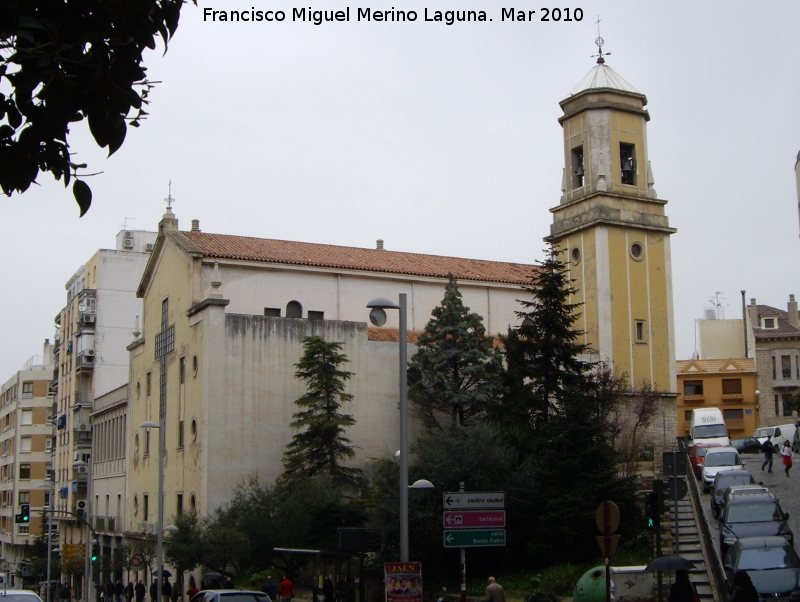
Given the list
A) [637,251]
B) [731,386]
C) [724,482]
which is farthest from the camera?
[731,386]

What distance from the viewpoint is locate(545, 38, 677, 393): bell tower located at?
50.6m

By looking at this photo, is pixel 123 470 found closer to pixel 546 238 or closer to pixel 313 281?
pixel 313 281

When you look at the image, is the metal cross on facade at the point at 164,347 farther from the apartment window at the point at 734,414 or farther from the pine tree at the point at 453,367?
the apartment window at the point at 734,414

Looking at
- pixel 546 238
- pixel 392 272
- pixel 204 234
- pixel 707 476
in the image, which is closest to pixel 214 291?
pixel 204 234

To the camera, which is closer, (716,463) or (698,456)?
(716,463)

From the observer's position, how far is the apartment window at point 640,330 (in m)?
51.1

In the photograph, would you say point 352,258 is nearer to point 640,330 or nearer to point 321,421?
point 321,421

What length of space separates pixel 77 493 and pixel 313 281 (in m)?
34.1

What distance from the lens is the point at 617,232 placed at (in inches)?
2016

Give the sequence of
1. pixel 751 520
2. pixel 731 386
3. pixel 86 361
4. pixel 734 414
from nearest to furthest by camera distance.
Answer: pixel 751 520 < pixel 86 361 < pixel 731 386 < pixel 734 414

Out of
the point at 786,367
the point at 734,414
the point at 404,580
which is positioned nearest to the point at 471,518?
the point at 404,580

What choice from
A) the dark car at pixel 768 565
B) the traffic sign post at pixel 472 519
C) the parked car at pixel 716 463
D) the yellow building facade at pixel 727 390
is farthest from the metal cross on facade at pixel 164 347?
the yellow building facade at pixel 727 390

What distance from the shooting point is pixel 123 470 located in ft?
198

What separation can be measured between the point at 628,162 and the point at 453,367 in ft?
46.5
